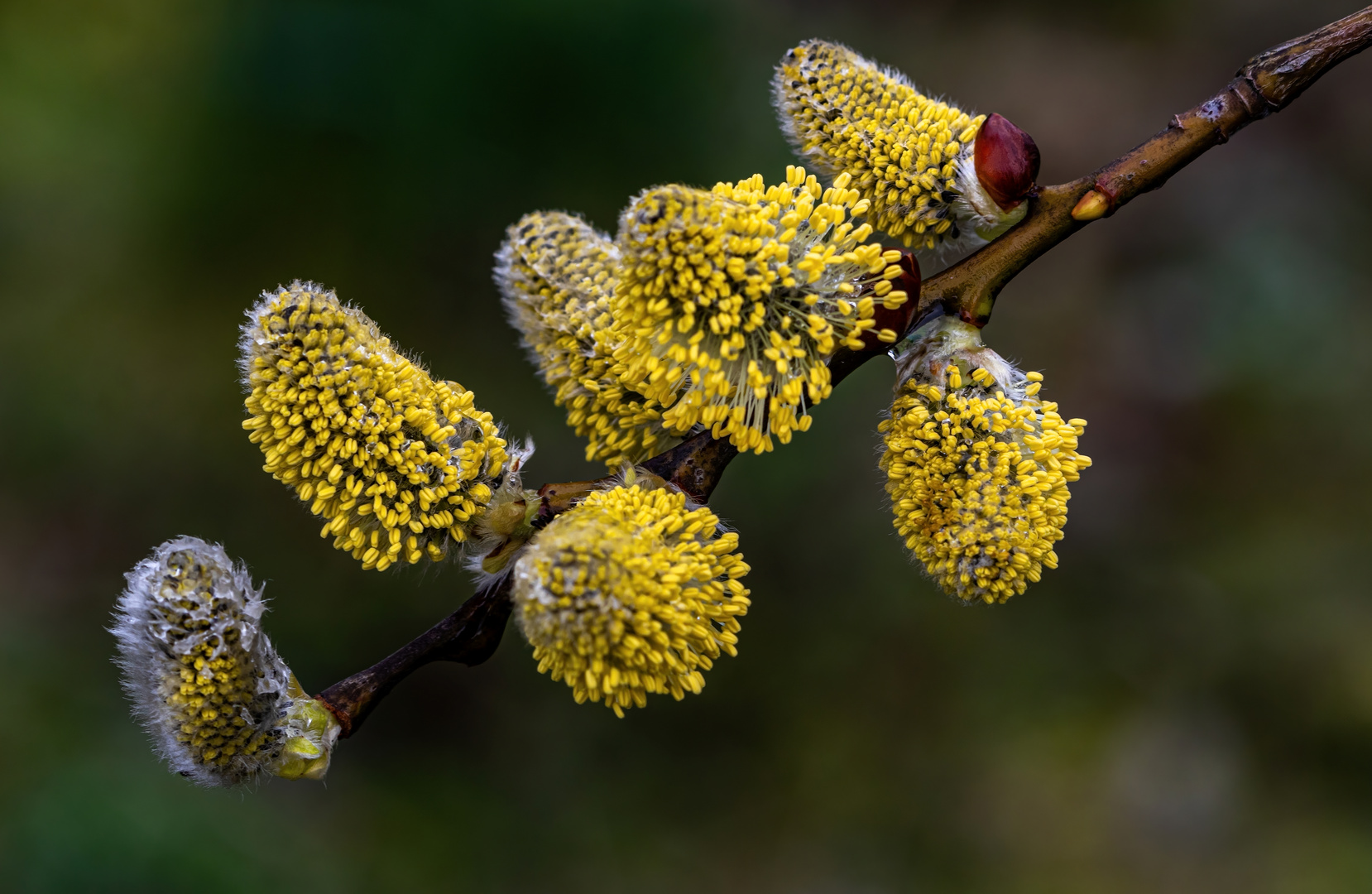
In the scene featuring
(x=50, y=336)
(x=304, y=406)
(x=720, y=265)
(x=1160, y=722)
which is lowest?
(x=1160, y=722)

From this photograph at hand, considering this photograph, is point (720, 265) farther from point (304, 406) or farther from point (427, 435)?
point (304, 406)

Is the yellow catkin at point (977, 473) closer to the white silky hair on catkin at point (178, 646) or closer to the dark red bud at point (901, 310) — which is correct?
the dark red bud at point (901, 310)

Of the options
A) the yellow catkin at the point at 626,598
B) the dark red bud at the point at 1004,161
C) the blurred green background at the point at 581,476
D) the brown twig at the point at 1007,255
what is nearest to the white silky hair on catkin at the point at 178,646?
the brown twig at the point at 1007,255

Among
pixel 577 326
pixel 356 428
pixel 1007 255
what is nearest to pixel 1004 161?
pixel 1007 255

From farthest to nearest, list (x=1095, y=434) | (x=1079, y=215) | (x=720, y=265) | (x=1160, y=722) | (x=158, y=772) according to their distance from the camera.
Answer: (x=1095, y=434)
(x=1160, y=722)
(x=158, y=772)
(x=1079, y=215)
(x=720, y=265)

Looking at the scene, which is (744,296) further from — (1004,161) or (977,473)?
(1004,161)

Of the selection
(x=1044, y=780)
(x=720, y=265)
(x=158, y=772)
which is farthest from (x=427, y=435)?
(x=1044, y=780)

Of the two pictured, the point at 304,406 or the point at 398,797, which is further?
the point at 398,797
